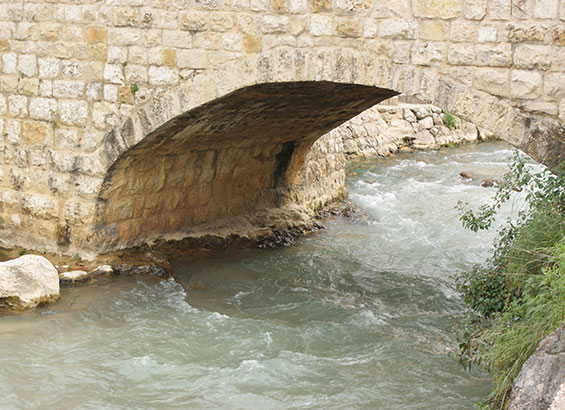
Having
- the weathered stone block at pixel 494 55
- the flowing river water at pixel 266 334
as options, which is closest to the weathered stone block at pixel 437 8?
the weathered stone block at pixel 494 55

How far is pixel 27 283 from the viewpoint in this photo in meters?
6.32

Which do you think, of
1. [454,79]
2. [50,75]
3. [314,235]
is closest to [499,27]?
[454,79]

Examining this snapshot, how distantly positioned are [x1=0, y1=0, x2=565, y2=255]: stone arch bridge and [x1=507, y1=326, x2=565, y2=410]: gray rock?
71.7 inches

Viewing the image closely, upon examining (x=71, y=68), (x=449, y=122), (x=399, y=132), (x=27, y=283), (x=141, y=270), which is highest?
(x=71, y=68)

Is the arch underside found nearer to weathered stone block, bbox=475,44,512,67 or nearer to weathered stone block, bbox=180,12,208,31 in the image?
weathered stone block, bbox=180,12,208,31

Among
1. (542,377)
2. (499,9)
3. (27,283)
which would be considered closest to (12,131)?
(27,283)

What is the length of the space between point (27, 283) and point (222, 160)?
2.94 metres

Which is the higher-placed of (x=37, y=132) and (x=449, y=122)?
(x=37, y=132)

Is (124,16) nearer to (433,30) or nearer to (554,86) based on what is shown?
(433,30)

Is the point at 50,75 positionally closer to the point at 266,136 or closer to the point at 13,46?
the point at 13,46

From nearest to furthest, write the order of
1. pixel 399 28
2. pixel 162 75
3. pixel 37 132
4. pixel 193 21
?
pixel 399 28 → pixel 193 21 → pixel 162 75 → pixel 37 132

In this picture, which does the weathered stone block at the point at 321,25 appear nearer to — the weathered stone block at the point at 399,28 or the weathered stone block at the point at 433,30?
the weathered stone block at the point at 399,28

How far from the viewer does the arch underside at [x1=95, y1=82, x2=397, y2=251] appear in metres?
6.93

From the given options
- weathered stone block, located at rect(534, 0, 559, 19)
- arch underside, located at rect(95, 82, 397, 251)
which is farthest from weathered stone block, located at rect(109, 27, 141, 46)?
weathered stone block, located at rect(534, 0, 559, 19)
